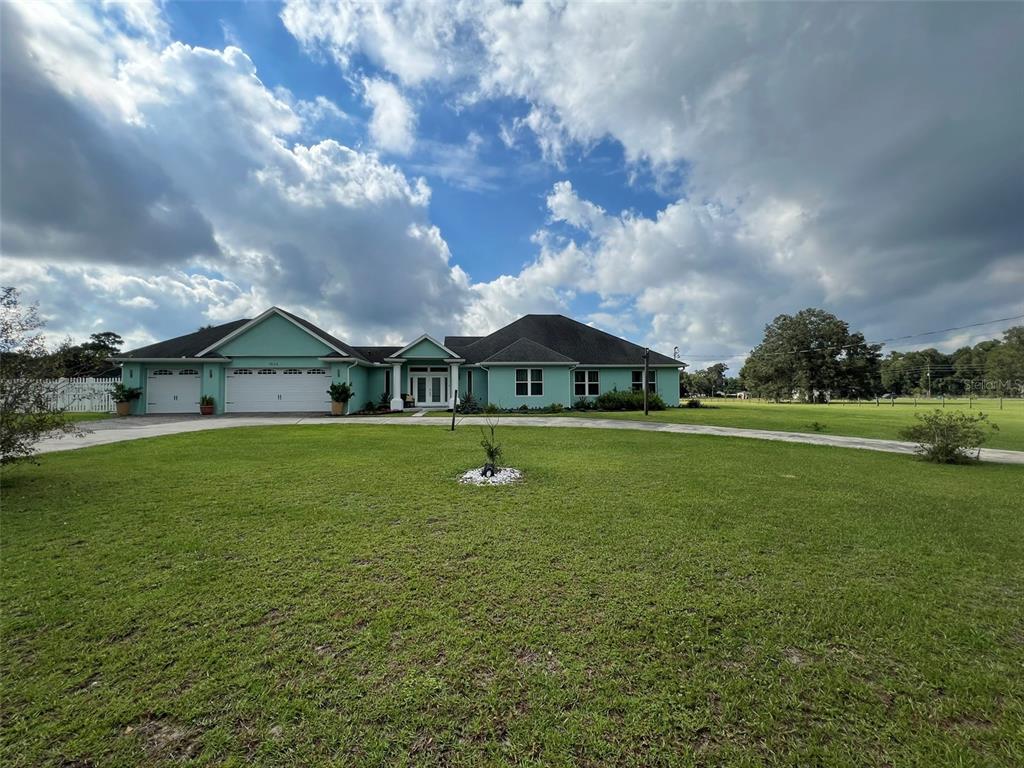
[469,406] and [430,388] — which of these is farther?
[430,388]

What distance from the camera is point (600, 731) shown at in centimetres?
215

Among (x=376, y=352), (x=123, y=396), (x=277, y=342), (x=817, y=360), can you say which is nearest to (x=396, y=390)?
(x=376, y=352)

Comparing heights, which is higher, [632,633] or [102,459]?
[102,459]

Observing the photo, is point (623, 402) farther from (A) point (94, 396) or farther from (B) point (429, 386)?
(A) point (94, 396)

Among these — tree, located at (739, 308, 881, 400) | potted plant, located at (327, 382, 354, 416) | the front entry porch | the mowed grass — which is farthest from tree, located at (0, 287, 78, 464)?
tree, located at (739, 308, 881, 400)

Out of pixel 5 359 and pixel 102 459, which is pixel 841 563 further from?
pixel 102 459

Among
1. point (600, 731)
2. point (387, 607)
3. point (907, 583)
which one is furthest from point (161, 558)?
point (907, 583)

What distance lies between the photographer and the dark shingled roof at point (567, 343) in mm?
26500

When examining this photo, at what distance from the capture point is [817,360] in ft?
192

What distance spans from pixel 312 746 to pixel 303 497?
4.71 m

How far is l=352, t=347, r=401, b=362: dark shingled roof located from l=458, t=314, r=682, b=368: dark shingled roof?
4891mm

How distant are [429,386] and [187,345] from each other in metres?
13.2

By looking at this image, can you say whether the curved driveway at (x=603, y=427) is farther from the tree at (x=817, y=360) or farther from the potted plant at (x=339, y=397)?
the tree at (x=817, y=360)

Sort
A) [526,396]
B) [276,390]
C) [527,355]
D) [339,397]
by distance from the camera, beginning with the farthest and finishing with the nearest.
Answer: [526,396] < [527,355] < [276,390] < [339,397]
